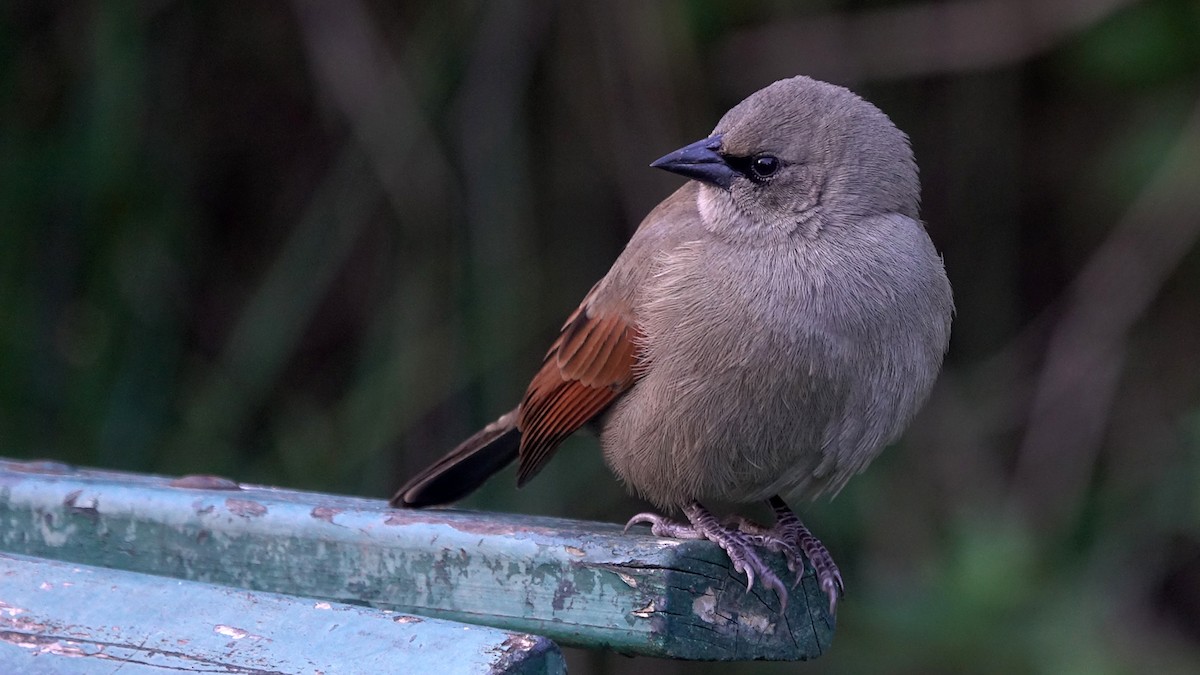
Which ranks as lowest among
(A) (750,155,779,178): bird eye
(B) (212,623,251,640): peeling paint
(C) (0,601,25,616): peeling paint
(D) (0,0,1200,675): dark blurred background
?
(D) (0,0,1200,675): dark blurred background

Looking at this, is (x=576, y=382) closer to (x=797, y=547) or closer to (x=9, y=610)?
(x=797, y=547)

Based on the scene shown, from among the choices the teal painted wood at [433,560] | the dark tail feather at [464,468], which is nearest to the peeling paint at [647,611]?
the teal painted wood at [433,560]

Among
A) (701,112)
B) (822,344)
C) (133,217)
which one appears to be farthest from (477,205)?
(822,344)

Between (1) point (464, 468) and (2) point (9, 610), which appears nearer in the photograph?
(2) point (9, 610)

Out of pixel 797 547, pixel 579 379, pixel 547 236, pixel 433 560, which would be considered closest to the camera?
pixel 433 560

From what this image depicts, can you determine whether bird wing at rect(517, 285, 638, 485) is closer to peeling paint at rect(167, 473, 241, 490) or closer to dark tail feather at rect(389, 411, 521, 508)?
dark tail feather at rect(389, 411, 521, 508)

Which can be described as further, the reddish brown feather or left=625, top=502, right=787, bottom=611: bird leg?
the reddish brown feather

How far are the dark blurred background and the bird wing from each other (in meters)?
1.59

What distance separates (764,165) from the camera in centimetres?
329

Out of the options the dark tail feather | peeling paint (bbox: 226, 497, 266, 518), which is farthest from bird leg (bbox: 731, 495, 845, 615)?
peeling paint (bbox: 226, 497, 266, 518)

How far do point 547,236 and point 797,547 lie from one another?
8.53 ft

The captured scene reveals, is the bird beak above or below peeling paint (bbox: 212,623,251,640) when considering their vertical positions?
above

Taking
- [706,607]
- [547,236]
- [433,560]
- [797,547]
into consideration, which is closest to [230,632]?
[433,560]

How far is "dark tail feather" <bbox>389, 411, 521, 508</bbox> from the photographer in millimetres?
3381
